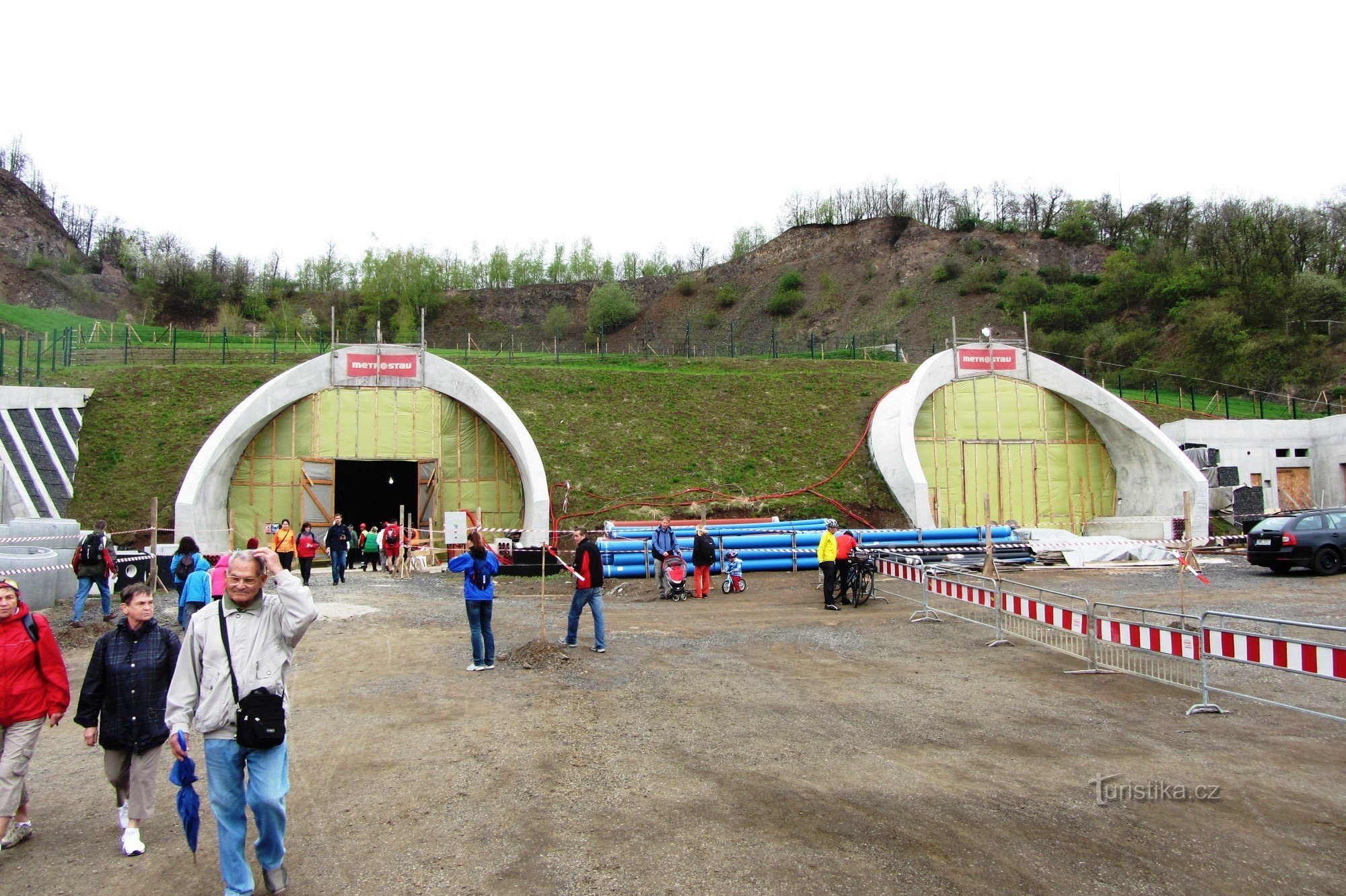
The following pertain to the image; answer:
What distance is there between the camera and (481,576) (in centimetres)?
922

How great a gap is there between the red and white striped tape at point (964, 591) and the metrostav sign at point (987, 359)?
1392cm

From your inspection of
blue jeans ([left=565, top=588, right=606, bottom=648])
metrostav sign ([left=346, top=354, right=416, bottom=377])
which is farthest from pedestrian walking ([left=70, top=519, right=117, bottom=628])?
metrostav sign ([left=346, top=354, right=416, bottom=377])

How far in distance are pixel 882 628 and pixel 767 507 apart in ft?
36.0

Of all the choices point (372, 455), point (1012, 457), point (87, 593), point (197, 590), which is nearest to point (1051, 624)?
point (197, 590)

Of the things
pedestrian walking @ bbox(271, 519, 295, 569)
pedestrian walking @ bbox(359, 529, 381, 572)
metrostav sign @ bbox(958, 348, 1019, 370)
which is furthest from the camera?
metrostav sign @ bbox(958, 348, 1019, 370)

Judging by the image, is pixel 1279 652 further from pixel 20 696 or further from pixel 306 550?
pixel 306 550

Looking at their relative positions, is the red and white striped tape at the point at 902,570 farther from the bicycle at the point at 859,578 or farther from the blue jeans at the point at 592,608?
the blue jeans at the point at 592,608

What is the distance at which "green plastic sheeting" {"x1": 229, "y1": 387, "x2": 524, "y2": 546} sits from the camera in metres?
22.1

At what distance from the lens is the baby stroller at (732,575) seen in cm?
1633

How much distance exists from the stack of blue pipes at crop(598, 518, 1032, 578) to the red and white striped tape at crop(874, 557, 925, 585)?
2688 mm

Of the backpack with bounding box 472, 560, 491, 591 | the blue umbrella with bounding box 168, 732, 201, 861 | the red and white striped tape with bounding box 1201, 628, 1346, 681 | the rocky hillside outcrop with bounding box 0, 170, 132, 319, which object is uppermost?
the rocky hillside outcrop with bounding box 0, 170, 132, 319

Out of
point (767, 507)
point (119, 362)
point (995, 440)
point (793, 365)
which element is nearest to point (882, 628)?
point (767, 507)

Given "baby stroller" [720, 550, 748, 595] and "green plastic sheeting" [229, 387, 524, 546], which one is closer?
"baby stroller" [720, 550, 748, 595]

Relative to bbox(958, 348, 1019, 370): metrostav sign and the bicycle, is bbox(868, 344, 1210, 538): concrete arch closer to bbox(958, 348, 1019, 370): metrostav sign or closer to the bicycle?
bbox(958, 348, 1019, 370): metrostav sign
